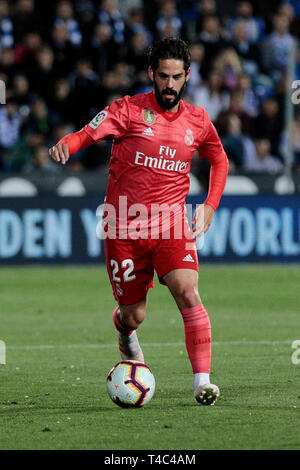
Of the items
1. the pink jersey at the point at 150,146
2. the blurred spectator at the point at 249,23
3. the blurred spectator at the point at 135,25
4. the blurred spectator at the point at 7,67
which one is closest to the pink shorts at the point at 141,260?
the pink jersey at the point at 150,146

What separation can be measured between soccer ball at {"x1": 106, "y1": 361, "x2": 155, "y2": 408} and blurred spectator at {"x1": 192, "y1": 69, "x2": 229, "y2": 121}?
422 inches

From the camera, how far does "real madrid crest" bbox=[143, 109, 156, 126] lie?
22.2 ft

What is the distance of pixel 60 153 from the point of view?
20.4ft

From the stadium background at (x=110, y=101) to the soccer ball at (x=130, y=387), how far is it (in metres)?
8.66

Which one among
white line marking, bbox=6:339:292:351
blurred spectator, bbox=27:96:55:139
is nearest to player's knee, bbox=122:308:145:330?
white line marking, bbox=6:339:292:351

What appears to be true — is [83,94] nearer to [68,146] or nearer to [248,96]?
[248,96]

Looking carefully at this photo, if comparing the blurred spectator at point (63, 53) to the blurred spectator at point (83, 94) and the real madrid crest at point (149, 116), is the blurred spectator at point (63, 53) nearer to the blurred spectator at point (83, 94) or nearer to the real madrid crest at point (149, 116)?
the blurred spectator at point (83, 94)

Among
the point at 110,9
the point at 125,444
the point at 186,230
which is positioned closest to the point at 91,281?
the point at 110,9

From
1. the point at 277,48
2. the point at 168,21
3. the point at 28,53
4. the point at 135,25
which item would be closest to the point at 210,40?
the point at 168,21

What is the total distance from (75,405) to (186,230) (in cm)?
129

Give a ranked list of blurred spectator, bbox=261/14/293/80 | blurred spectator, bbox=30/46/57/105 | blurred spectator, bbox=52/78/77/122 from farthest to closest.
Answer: blurred spectator, bbox=261/14/293/80 → blurred spectator, bbox=30/46/57/105 → blurred spectator, bbox=52/78/77/122

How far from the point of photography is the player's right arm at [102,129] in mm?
6395

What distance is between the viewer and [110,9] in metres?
17.7

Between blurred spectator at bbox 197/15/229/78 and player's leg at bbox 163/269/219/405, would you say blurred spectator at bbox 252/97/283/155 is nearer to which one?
blurred spectator at bbox 197/15/229/78
